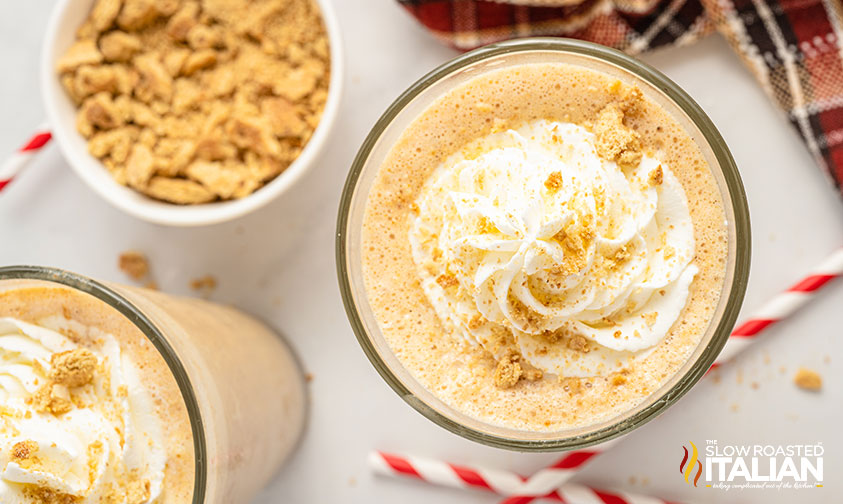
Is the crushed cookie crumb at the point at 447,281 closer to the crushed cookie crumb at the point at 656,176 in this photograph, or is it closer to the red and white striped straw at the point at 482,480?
the crushed cookie crumb at the point at 656,176

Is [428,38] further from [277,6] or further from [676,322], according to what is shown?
[676,322]

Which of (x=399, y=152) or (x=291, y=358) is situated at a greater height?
(x=399, y=152)

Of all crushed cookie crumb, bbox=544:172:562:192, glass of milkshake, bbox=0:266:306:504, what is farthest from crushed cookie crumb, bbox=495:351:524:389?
glass of milkshake, bbox=0:266:306:504

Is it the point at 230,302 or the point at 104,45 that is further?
the point at 230,302

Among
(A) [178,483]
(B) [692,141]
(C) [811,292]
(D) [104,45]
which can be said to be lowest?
(A) [178,483]

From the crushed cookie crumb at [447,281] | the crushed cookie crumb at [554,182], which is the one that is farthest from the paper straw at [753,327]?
the crushed cookie crumb at [554,182]

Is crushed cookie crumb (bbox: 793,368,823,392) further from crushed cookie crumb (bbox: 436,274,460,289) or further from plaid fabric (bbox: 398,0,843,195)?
crushed cookie crumb (bbox: 436,274,460,289)

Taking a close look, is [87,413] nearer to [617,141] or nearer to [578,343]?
[578,343]

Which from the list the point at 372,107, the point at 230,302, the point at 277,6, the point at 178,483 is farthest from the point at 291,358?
the point at 277,6
